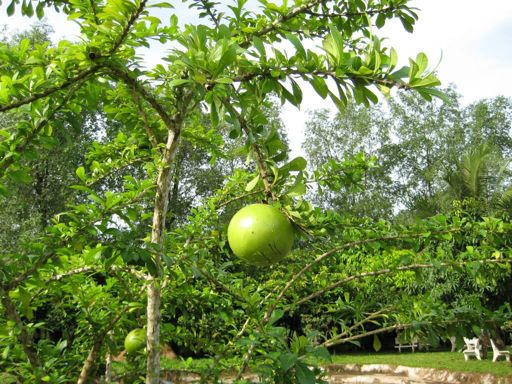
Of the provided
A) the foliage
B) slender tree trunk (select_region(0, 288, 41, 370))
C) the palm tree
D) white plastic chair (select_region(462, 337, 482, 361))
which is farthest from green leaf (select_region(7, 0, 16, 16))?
white plastic chair (select_region(462, 337, 482, 361))

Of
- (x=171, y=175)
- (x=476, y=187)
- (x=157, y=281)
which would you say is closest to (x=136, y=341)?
(x=157, y=281)

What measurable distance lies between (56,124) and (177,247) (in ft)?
2.35

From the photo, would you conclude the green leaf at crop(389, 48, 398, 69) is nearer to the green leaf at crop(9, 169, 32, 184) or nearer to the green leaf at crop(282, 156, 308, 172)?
the green leaf at crop(282, 156, 308, 172)

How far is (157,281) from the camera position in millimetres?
1435

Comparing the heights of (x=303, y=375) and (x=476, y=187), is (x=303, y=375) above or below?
below

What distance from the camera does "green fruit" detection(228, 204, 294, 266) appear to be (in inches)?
33.9

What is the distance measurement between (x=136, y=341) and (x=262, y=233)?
1.08 metres

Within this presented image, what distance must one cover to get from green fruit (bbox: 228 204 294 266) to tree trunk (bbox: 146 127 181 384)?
53 centimetres

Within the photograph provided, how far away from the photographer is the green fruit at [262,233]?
861mm

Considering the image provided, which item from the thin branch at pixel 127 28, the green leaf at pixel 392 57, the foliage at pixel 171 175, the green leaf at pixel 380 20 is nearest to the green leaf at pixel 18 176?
the foliage at pixel 171 175

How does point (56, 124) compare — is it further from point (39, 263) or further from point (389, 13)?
point (389, 13)

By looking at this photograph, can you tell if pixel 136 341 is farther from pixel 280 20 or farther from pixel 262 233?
pixel 280 20

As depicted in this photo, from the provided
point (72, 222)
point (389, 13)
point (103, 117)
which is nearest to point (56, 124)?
point (72, 222)

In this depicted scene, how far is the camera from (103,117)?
12641 millimetres
